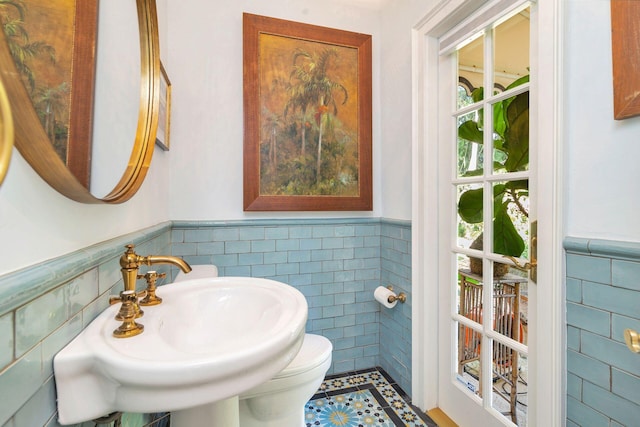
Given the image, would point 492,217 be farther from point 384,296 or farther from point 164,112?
point 164,112

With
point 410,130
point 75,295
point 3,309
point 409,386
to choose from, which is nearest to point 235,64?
point 410,130

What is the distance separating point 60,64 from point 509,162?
4.58 feet

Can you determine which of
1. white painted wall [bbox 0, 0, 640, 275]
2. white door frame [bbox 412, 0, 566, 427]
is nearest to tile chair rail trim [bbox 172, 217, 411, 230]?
white painted wall [bbox 0, 0, 640, 275]

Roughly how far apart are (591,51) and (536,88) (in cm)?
20

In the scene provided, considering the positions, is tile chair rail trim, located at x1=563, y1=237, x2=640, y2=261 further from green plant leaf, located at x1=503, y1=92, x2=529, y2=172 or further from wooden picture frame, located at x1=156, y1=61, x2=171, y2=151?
wooden picture frame, located at x1=156, y1=61, x2=171, y2=151

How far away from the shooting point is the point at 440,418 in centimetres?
149

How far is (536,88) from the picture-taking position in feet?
3.35

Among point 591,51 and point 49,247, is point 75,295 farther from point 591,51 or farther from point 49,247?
point 591,51

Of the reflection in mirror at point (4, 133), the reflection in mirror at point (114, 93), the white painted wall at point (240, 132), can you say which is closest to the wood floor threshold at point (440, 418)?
the white painted wall at point (240, 132)

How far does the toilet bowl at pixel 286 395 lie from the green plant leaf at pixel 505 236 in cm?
87

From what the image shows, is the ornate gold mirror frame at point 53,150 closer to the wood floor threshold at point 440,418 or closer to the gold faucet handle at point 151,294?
the gold faucet handle at point 151,294

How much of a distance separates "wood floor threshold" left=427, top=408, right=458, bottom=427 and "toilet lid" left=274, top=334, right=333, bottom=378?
27.5 inches

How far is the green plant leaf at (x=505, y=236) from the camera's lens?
3.80ft

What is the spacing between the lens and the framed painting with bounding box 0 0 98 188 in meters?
0.44
